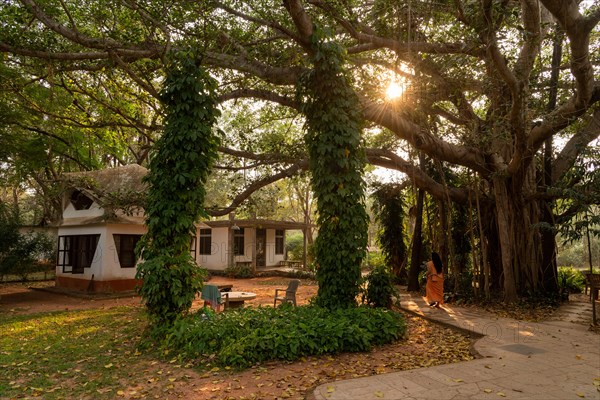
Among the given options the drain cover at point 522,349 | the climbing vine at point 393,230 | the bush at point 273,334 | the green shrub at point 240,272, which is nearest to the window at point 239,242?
the green shrub at point 240,272

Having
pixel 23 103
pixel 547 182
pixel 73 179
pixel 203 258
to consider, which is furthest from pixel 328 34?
pixel 203 258

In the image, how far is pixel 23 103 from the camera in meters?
13.1

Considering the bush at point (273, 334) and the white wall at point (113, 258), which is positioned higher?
the white wall at point (113, 258)

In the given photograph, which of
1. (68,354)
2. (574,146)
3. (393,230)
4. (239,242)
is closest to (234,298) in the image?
(68,354)

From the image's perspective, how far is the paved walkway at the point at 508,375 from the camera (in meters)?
4.55

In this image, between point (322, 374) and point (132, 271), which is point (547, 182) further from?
point (132, 271)

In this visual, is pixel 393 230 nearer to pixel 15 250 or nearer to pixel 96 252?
pixel 96 252

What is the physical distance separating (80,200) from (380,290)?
45.6ft

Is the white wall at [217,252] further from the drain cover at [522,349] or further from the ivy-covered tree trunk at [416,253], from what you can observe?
the drain cover at [522,349]

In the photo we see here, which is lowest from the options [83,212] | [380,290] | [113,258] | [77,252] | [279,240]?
[380,290]

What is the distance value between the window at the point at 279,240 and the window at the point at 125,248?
13286mm

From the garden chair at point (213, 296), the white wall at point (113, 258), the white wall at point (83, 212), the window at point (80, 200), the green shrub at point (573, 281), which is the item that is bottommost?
the green shrub at point (573, 281)

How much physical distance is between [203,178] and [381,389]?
16.2 feet

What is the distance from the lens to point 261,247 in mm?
27531
